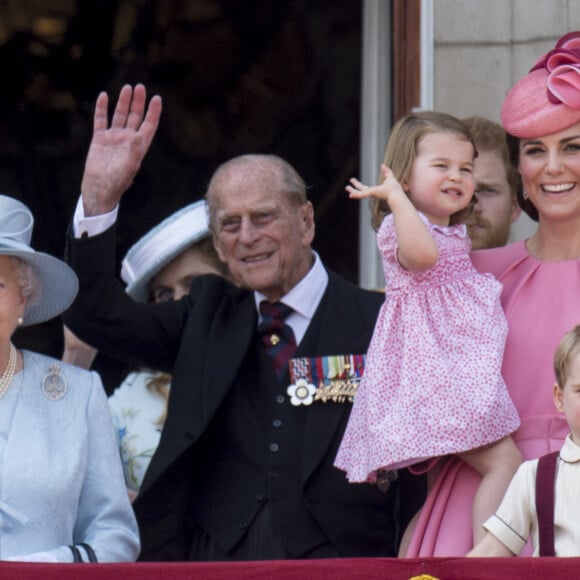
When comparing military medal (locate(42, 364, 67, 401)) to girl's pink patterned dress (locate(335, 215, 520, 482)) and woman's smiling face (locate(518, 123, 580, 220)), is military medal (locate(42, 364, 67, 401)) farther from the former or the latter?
woman's smiling face (locate(518, 123, 580, 220))

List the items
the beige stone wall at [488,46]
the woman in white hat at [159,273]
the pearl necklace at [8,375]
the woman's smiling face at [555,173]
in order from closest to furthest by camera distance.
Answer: the pearl necklace at [8,375], the woman's smiling face at [555,173], the woman in white hat at [159,273], the beige stone wall at [488,46]

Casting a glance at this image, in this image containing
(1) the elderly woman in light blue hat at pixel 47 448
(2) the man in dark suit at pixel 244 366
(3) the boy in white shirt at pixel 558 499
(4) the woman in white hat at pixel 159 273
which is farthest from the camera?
(4) the woman in white hat at pixel 159 273

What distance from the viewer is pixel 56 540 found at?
14.6ft

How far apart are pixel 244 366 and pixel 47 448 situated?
812 mm

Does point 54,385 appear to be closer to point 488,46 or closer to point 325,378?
point 325,378

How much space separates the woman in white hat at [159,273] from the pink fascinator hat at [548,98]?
1.28 m

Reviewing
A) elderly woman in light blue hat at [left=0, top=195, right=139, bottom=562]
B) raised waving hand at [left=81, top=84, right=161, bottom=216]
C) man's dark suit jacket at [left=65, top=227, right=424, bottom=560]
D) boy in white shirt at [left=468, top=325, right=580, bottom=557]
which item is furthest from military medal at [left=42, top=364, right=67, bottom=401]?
boy in white shirt at [left=468, top=325, right=580, bottom=557]

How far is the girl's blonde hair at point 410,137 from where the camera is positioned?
481 cm

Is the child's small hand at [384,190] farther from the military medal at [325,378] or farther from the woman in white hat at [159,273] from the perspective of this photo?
the woman in white hat at [159,273]

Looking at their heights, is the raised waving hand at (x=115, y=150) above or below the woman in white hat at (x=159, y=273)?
above

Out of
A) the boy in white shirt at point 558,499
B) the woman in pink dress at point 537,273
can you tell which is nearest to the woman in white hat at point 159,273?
the woman in pink dress at point 537,273

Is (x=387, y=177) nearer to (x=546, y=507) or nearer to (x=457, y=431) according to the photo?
(x=457, y=431)

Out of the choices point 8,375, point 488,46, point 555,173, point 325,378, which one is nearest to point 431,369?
point 325,378

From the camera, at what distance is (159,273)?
584 centimetres
